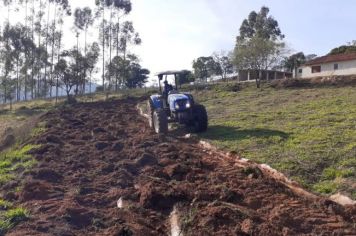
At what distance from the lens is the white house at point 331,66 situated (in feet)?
139

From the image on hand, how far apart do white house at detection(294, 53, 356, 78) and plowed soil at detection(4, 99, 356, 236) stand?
98.5ft

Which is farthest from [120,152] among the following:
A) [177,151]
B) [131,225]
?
[131,225]

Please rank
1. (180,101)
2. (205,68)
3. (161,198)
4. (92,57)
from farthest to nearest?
(205,68) < (92,57) < (180,101) < (161,198)

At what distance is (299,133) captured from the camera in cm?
1512

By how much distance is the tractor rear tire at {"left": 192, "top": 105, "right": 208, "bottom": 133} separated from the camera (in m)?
17.4

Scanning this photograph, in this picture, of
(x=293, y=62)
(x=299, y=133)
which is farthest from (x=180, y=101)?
(x=293, y=62)

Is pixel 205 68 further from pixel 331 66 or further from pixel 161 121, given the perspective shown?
pixel 161 121

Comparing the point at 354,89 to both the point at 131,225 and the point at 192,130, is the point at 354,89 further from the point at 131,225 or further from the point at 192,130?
the point at 131,225

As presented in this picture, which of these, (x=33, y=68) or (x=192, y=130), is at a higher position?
(x=33, y=68)

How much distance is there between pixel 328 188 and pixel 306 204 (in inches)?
38.0

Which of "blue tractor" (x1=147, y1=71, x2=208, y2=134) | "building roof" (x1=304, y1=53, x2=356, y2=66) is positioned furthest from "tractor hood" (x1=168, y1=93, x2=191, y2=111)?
"building roof" (x1=304, y1=53, x2=356, y2=66)

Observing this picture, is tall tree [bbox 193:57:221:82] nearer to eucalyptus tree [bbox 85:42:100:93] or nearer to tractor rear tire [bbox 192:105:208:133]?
eucalyptus tree [bbox 85:42:100:93]

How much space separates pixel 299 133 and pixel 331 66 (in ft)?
106

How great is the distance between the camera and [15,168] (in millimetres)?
13531
